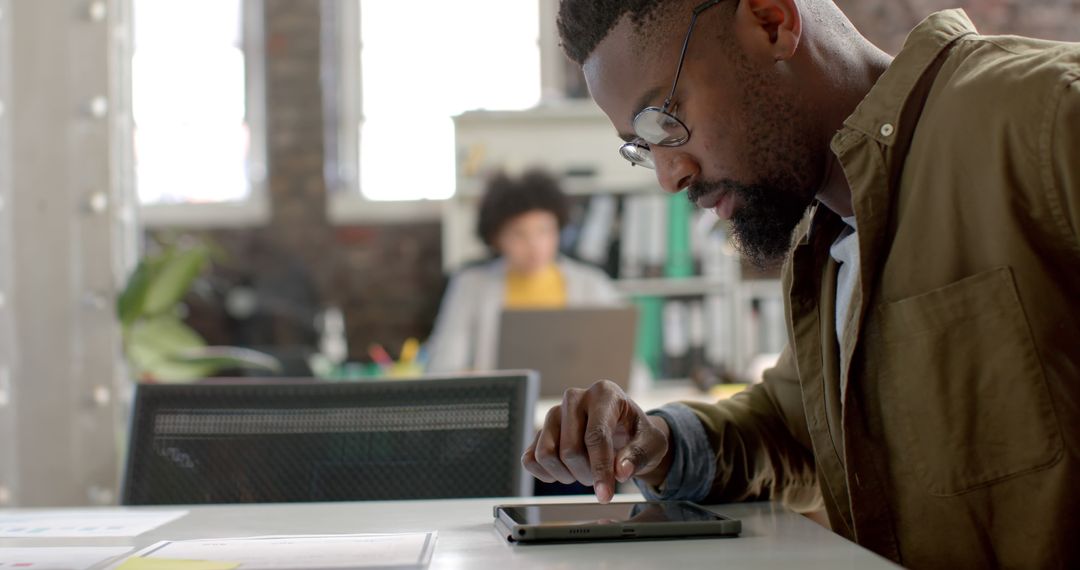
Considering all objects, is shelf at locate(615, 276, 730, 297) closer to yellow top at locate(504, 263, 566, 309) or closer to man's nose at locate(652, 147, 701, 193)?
yellow top at locate(504, 263, 566, 309)

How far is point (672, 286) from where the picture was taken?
4.80 m

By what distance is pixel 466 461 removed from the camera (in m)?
1.37

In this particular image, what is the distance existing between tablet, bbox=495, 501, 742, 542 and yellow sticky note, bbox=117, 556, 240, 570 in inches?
9.5

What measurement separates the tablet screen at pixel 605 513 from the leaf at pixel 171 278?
1.64m

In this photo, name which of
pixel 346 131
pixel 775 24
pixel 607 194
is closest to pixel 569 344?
pixel 775 24

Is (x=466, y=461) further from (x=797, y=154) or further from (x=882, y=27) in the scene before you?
(x=882, y=27)

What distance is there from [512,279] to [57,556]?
347cm

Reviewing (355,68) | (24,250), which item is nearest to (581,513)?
(24,250)

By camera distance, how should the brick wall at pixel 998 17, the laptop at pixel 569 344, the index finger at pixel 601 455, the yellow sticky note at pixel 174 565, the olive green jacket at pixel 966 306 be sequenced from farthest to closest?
1. the brick wall at pixel 998 17
2. the laptop at pixel 569 344
3. the index finger at pixel 601 455
4. the olive green jacket at pixel 966 306
5. the yellow sticky note at pixel 174 565

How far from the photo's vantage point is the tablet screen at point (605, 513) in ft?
3.08

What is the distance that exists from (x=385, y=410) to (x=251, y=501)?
0.20 metres

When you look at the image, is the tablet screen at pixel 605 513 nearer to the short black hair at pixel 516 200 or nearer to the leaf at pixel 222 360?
the leaf at pixel 222 360

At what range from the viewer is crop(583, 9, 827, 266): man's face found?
114 cm

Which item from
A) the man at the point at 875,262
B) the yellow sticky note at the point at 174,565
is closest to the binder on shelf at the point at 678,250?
the man at the point at 875,262
